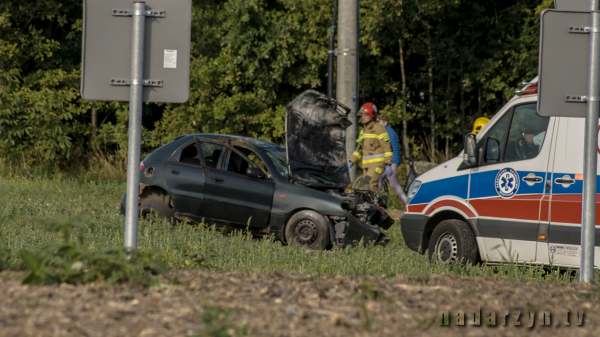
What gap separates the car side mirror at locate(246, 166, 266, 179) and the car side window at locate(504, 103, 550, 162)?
3653 mm

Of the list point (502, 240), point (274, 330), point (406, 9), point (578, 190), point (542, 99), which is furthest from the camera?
point (406, 9)

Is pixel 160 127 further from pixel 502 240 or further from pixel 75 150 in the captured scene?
pixel 502 240

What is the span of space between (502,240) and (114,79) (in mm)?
4300

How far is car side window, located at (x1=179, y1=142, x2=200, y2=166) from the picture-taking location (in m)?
9.84

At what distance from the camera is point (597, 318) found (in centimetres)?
347

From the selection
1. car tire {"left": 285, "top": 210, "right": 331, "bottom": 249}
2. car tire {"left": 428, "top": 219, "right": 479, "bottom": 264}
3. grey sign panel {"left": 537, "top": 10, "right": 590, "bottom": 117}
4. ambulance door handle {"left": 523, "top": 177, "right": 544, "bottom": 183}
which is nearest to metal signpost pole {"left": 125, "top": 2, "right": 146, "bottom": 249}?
grey sign panel {"left": 537, "top": 10, "right": 590, "bottom": 117}

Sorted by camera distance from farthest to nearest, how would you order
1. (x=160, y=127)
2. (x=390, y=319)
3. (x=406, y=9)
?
(x=160, y=127)
(x=406, y=9)
(x=390, y=319)

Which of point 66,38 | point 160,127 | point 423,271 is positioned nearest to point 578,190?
point 423,271

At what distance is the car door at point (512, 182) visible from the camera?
259 inches

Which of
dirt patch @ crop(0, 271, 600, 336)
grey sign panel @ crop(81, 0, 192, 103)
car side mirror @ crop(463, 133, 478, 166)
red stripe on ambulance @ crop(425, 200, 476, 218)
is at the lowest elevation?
dirt patch @ crop(0, 271, 600, 336)

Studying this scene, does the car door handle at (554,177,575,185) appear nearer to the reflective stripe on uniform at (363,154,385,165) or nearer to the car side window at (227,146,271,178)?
the car side window at (227,146,271,178)

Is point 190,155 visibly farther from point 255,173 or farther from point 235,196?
point 255,173

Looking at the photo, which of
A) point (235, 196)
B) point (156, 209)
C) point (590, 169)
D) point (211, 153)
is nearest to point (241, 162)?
point (211, 153)

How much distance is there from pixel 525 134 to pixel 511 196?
67 centimetres
